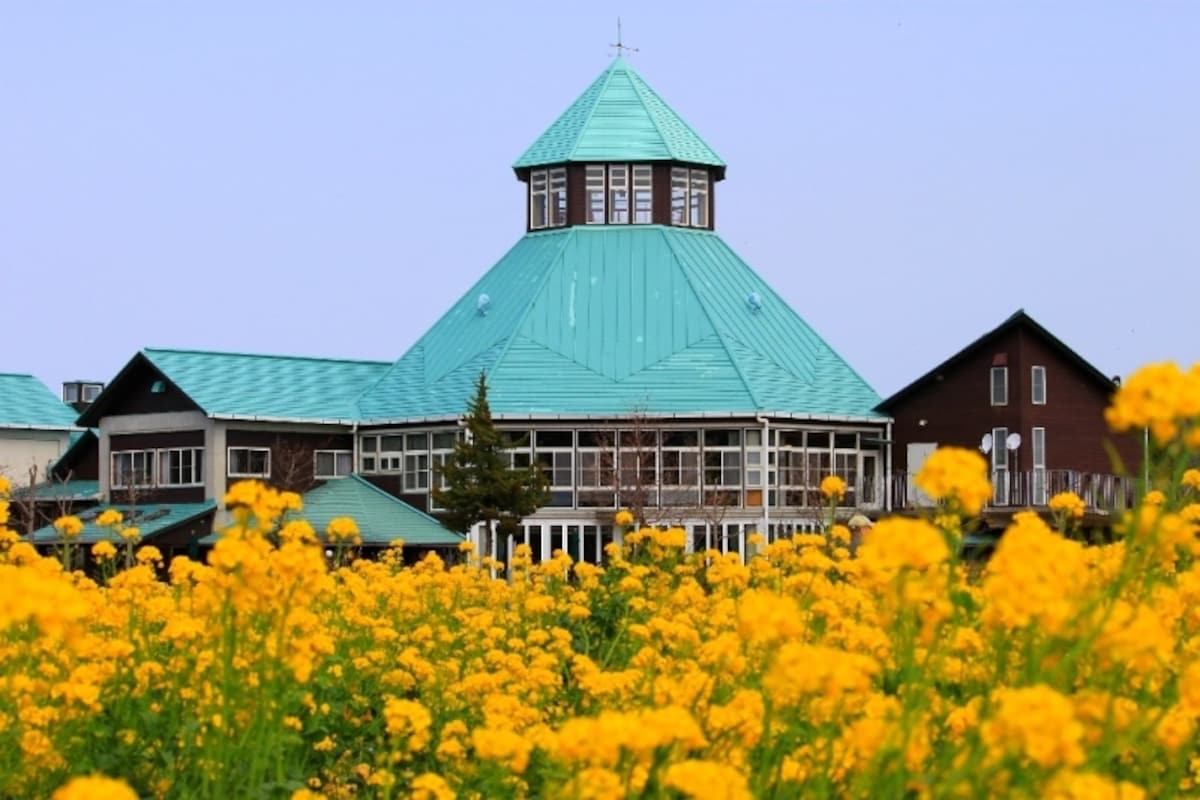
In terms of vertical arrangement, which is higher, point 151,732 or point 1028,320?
point 1028,320

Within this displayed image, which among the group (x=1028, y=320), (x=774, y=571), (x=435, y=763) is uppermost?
(x=1028, y=320)

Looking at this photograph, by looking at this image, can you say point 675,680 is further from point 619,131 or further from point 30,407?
point 30,407

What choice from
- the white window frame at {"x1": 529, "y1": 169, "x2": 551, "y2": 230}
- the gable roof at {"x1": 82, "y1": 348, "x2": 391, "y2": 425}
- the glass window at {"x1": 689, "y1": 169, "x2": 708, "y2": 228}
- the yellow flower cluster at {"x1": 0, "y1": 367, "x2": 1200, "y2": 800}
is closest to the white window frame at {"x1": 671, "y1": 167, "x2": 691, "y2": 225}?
the glass window at {"x1": 689, "y1": 169, "x2": 708, "y2": 228}

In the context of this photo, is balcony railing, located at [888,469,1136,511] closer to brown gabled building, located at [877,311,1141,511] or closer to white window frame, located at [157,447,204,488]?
brown gabled building, located at [877,311,1141,511]

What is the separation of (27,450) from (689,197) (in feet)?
74.3

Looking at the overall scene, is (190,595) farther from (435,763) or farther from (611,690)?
(611,690)

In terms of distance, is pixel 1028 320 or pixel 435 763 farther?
pixel 1028 320

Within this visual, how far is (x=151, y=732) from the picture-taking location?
830 cm

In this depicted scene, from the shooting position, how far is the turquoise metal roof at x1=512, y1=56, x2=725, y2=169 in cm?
5653

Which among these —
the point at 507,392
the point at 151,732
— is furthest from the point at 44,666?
the point at 507,392

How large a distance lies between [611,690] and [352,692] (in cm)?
348

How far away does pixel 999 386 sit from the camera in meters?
50.9

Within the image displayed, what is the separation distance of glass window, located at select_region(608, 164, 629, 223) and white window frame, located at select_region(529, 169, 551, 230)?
1.85 metres

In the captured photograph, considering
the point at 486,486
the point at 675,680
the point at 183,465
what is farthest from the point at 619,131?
the point at 675,680
